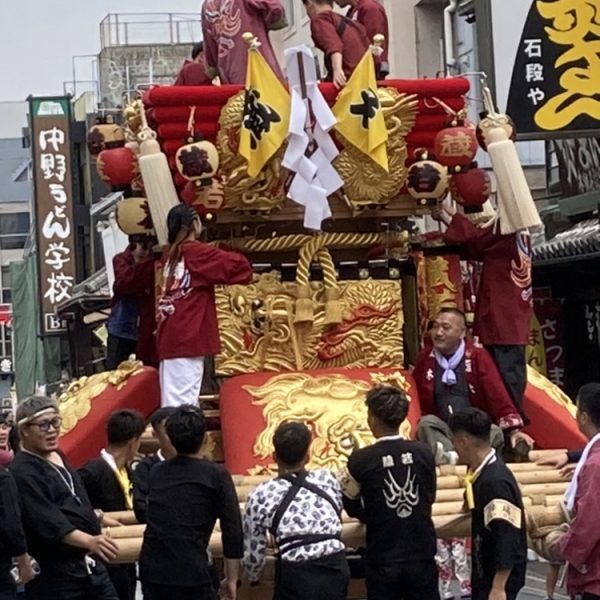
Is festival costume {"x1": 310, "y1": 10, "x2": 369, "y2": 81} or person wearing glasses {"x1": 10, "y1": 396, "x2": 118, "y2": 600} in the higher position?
festival costume {"x1": 310, "y1": 10, "x2": 369, "y2": 81}

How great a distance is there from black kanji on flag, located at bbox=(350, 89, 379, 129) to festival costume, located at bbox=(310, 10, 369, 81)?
519mm

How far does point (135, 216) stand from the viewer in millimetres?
8484

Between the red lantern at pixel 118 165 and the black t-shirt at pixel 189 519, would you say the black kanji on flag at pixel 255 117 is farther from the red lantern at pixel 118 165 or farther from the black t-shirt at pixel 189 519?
the black t-shirt at pixel 189 519

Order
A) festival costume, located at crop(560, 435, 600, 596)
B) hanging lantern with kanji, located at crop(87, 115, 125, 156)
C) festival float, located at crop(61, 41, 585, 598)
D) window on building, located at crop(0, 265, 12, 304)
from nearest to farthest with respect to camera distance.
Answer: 1. festival costume, located at crop(560, 435, 600, 596)
2. festival float, located at crop(61, 41, 585, 598)
3. hanging lantern with kanji, located at crop(87, 115, 125, 156)
4. window on building, located at crop(0, 265, 12, 304)

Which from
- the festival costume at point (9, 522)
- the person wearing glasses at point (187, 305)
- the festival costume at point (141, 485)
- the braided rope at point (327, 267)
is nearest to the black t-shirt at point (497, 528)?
the festival costume at point (141, 485)

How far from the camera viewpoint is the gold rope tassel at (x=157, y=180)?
26.0 feet

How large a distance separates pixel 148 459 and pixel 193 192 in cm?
142

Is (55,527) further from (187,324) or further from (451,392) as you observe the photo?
(451,392)

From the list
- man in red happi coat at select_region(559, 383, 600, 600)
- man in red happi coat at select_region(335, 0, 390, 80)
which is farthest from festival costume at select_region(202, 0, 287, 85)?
man in red happi coat at select_region(559, 383, 600, 600)

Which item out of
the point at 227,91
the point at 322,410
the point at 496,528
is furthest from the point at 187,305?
the point at 496,528

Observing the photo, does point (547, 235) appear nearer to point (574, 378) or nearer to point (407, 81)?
point (574, 378)

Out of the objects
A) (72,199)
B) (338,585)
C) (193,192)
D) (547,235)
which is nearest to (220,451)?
(193,192)

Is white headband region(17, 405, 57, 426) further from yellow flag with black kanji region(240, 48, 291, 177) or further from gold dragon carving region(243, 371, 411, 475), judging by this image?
yellow flag with black kanji region(240, 48, 291, 177)

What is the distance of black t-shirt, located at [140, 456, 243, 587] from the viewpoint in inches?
242
